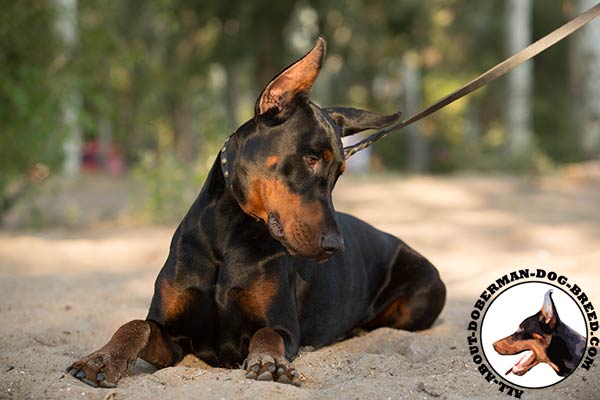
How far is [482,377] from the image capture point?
12.1 feet

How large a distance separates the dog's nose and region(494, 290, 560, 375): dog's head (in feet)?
2.86

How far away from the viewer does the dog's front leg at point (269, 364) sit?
3512 millimetres

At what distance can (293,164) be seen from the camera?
12.0ft

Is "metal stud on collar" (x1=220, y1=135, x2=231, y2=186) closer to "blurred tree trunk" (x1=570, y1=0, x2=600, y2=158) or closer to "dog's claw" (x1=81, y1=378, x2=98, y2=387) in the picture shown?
"dog's claw" (x1=81, y1=378, x2=98, y2=387)

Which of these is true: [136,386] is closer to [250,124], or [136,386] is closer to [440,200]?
[250,124]

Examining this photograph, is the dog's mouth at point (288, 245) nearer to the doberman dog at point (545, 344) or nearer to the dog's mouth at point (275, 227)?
the dog's mouth at point (275, 227)

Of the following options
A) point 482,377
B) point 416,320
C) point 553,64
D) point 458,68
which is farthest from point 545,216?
point 553,64

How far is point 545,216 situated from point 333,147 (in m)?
8.20

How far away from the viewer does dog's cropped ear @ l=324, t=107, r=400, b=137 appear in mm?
4152

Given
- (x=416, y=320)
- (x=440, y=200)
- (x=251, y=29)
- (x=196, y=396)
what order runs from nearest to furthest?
(x=196, y=396) < (x=416, y=320) < (x=440, y=200) < (x=251, y=29)

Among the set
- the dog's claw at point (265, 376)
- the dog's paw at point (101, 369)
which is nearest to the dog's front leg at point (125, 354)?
the dog's paw at point (101, 369)

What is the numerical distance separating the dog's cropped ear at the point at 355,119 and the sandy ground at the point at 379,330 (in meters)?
1.13

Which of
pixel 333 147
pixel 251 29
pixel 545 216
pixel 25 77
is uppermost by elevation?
pixel 251 29

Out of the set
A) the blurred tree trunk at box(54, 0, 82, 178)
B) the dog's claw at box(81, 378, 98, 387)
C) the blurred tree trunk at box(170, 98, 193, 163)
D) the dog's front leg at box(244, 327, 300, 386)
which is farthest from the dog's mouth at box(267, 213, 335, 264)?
the blurred tree trunk at box(170, 98, 193, 163)
